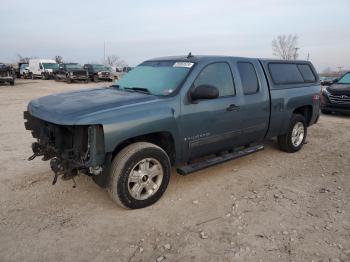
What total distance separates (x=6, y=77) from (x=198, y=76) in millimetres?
25776

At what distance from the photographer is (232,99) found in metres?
4.87

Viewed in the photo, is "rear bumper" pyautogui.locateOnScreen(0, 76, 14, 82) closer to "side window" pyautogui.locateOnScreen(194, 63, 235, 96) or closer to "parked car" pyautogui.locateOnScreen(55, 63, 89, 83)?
"parked car" pyautogui.locateOnScreen(55, 63, 89, 83)

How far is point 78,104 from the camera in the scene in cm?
393

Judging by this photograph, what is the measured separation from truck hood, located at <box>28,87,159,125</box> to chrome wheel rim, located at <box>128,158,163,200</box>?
747 mm

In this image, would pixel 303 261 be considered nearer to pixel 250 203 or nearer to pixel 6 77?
pixel 250 203

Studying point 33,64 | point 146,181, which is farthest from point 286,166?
point 33,64

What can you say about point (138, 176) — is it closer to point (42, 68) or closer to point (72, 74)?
point (72, 74)

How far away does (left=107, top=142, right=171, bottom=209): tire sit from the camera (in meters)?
3.76

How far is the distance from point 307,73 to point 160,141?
395 cm

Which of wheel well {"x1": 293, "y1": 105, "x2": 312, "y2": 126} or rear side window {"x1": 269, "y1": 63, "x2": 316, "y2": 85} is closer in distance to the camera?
rear side window {"x1": 269, "y1": 63, "x2": 316, "y2": 85}

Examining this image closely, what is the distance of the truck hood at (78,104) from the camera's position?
3.61m

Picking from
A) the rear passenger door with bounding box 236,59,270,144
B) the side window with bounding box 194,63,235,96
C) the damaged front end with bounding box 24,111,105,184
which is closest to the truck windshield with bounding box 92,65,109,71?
the rear passenger door with bounding box 236,59,270,144

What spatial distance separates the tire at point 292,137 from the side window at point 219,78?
1.98m

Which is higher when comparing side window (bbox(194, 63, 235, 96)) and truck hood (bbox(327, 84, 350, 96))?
side window (bbox(194, 63, 235, 96))
